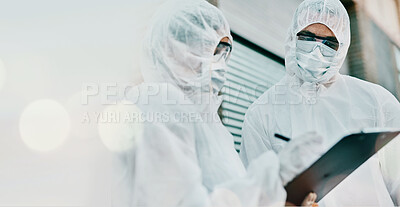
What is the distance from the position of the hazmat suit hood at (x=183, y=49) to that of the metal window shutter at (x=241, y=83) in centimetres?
185

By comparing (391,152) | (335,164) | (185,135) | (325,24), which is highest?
(325,24)

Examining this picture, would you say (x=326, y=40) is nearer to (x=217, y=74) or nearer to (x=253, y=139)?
(x=253, y=139)

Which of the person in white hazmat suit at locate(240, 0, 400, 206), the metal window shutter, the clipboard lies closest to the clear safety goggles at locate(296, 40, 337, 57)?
the person in white hazmat suit at locate(240, 0, 400, 206)

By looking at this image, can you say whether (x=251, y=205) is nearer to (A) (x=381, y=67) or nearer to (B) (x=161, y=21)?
(B) (x=161, y=21)

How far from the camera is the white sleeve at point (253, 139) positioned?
2756 millimetres

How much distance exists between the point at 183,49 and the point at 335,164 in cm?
79

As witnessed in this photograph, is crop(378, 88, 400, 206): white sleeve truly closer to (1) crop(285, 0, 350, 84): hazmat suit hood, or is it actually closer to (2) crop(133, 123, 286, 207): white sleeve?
(1) crop(285, 0, 350, 84): hazmat suit hood

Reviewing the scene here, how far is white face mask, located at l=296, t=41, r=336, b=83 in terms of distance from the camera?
2.76 metres

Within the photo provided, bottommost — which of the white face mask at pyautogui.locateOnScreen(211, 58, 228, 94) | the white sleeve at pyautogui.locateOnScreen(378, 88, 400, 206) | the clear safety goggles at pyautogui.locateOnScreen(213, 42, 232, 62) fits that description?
the white sleeve at pyautogui.locateOnScreen(378, 88, 400, 206)

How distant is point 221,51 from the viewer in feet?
7.14

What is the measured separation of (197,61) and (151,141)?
45cm

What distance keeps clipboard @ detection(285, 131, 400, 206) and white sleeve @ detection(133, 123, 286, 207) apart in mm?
155

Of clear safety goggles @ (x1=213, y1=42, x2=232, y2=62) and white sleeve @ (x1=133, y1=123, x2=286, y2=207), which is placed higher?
clear safety goggles @ (x1=213, y1=42, x2=232, y2=62)

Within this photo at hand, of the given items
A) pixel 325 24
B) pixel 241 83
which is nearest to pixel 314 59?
pixel 325 24
